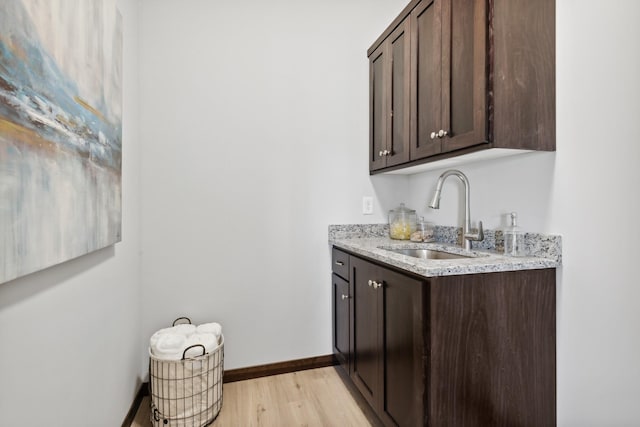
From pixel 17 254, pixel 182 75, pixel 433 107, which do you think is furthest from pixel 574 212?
pixel 182 75

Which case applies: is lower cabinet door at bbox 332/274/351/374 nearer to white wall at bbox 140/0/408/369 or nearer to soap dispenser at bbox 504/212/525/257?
white wall at bbox 140/0/408/369

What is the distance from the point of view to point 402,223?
2.15 meters

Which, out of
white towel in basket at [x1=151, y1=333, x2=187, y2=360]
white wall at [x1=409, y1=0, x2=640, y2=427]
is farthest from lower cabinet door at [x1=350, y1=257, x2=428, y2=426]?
white towel in basket at [x1=151, y1=333, x2=187, y2=360]

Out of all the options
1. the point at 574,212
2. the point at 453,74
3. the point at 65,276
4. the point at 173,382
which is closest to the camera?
the point at 65,276

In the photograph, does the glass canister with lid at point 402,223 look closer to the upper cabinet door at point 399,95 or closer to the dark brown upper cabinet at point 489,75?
the upper cabinet door at point 399,95

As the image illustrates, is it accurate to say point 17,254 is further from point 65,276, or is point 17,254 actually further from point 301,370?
point 301,370

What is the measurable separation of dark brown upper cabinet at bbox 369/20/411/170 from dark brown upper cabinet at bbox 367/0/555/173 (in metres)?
0.21

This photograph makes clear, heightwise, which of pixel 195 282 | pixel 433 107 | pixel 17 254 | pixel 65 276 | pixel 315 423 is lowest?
pixel 315 423

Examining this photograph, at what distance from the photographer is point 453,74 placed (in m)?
1.41

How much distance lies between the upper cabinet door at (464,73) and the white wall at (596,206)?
334 millimetres

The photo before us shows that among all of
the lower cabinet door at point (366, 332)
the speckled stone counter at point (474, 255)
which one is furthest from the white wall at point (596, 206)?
the lower cabinet door at point (366, 332)

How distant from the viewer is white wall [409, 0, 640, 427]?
1.05 m

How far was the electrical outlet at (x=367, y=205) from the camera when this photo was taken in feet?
7.55

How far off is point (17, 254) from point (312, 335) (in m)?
1.76
